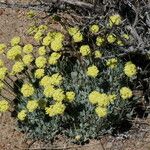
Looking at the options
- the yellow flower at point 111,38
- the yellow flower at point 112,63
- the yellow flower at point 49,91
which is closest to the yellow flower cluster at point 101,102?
the yellow flower at point 49,91

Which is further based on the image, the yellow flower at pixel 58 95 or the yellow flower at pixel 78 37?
the yellow flower at pixel 78 37

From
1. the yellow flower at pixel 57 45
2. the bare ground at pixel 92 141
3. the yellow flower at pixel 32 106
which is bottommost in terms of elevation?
the bare ground at pixel 92 141

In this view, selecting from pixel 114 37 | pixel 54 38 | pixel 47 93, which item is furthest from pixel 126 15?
pixel 47 93

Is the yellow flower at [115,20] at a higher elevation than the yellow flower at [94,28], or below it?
higher

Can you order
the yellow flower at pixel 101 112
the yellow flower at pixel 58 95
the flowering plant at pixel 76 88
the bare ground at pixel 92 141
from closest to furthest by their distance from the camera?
the yellow flower at pixel 101 112 → the yellow flower at pixel 58 95 → the flowering plant at pixel 76 88 → the bare ground at pixel 92 141

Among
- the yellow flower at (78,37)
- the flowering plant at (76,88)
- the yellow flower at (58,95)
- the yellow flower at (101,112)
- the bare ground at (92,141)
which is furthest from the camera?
the yellow flower at (78,37)

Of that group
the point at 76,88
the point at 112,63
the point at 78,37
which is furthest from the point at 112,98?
the point at 78,37

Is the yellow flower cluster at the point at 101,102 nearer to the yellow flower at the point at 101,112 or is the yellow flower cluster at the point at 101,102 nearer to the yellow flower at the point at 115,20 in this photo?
the yellow flower at the point at 101,112

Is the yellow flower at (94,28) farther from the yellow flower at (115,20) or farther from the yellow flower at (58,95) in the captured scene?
the yellow flower at (58,95)

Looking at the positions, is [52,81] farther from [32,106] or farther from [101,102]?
[101,102]
